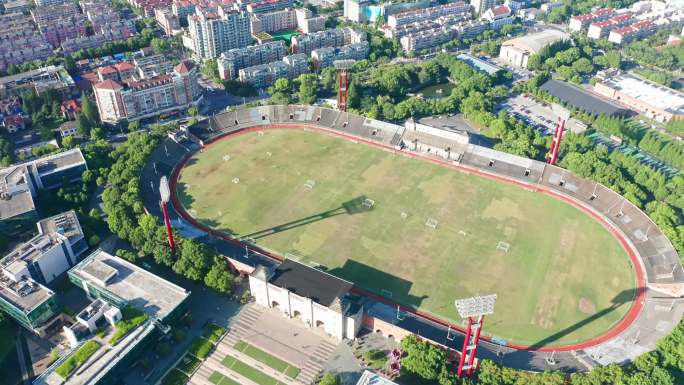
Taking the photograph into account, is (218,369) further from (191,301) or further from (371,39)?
(371,39)

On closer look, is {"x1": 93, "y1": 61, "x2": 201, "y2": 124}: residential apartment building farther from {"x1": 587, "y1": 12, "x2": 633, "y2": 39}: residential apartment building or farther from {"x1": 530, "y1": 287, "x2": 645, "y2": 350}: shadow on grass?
{"x1": 587, "y1": 12, "x2": 633, "y2": 39}: residential apartment building

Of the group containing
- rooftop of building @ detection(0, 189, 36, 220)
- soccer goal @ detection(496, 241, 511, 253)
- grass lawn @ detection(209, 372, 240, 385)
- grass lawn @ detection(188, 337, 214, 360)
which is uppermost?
rooftop of building @ detection(0, 189, 36, 220)

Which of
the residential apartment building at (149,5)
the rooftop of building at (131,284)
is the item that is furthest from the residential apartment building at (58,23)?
the rooftop of building at (131,284)

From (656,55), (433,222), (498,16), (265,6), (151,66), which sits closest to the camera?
(433,222)

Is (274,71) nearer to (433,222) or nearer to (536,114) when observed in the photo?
(536,114)

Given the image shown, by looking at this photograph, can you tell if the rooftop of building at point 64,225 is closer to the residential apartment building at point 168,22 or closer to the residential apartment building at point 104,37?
the residential apartment building at point 104,37

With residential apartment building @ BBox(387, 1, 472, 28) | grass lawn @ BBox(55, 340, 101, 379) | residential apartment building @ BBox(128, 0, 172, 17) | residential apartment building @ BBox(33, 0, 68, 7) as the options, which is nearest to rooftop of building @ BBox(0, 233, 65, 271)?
grass lawn @ BBox(55, 340, 101, 379)

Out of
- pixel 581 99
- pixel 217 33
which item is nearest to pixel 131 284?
pixel 217 33
